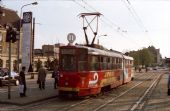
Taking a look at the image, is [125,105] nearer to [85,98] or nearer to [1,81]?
[85,98]

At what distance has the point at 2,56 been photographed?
8925 centimetres

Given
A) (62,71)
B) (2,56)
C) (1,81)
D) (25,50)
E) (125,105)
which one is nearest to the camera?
(125,105)

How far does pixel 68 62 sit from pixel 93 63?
1.71 meters

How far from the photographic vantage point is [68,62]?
22.3 meters

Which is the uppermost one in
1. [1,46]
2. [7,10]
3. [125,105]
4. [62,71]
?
[7,10]

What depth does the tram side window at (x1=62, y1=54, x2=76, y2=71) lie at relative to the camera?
871 inches

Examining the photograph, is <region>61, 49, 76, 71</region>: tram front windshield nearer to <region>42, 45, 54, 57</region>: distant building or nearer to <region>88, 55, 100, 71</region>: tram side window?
<region>88, 55, 100, 71</region>: tram side window

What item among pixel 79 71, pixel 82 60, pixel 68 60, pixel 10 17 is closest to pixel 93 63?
pixel 82 60

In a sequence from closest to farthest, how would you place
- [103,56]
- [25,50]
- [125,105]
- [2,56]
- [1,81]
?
[125,105] → [103,56] → [1,81] → [25,50] → [2,56]

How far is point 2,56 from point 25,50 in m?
47.7

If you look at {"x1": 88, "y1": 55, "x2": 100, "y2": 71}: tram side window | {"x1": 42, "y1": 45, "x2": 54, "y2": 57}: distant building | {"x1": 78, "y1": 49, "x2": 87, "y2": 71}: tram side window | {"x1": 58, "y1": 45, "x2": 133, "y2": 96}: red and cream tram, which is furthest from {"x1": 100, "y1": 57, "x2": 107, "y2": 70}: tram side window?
{"x1": 42, "y1": 45, "x2": 54, "y2": 57}: distant building

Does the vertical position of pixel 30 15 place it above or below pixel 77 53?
above

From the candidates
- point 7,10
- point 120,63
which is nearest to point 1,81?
point 120,63

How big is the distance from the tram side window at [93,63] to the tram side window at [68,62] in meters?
0.97
